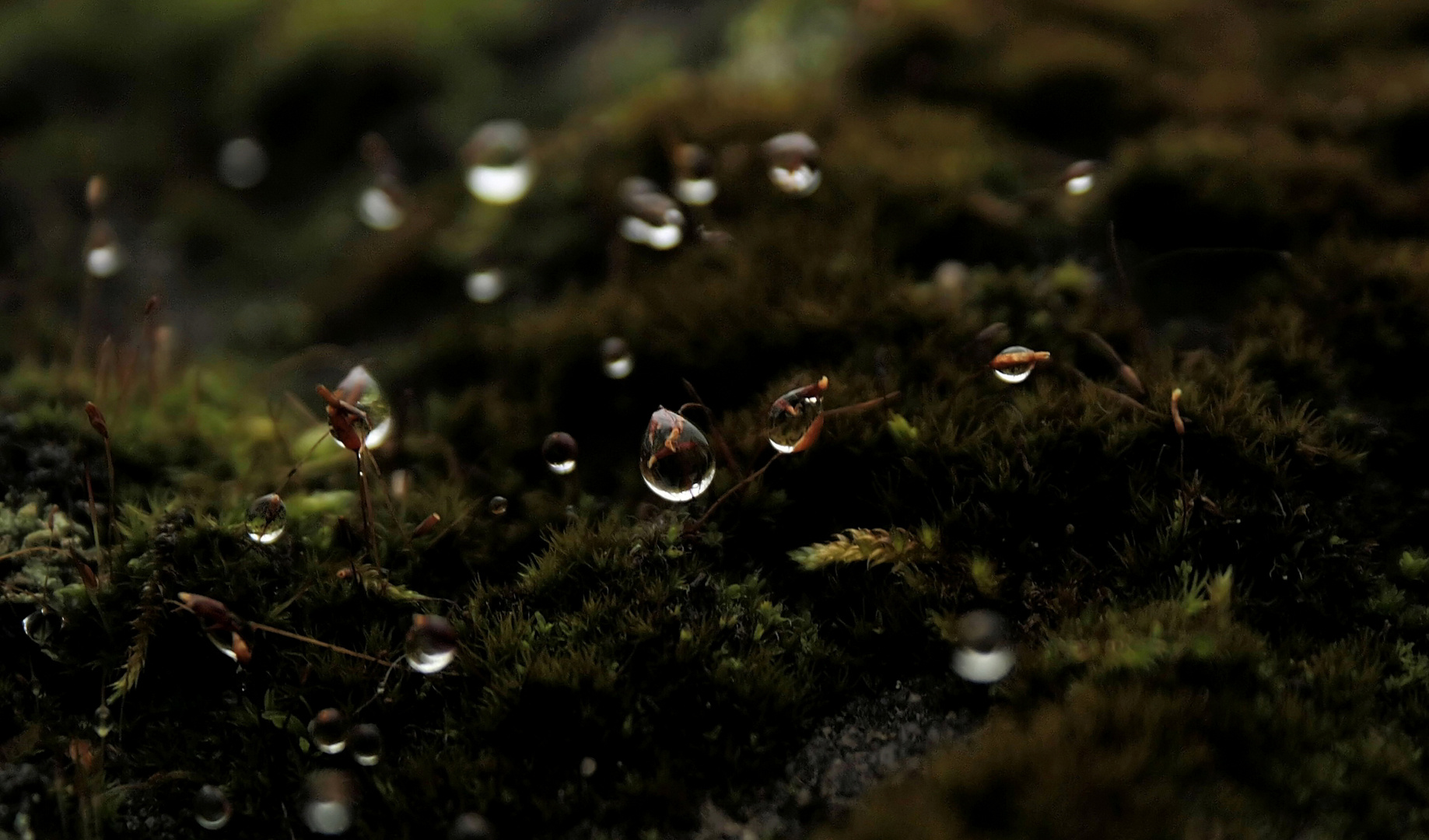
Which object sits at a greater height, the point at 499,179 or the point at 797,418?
the point at 499,179

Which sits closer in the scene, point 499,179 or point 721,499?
point 721,499

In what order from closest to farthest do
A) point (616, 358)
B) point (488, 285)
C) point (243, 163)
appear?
point (616, 358), point (488, 285), point (243, 163)

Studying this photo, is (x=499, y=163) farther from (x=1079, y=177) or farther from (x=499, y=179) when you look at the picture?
(x=1079, y=177)

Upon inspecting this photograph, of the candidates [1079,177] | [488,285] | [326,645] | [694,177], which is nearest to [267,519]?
[326,645]

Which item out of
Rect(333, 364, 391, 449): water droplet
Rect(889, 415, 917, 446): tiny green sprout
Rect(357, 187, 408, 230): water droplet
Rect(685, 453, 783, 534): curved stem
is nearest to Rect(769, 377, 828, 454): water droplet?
Rect(685, 453, 783, 534): curved stem

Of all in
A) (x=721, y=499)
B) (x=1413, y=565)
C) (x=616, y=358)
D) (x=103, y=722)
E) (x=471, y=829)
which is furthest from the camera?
(x=616, y=358)

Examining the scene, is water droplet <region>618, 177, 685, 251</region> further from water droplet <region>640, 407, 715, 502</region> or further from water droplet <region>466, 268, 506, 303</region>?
water droplet <region>640, 407, 715, 502</region>

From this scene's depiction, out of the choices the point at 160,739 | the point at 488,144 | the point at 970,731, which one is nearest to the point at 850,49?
the point at 488,144

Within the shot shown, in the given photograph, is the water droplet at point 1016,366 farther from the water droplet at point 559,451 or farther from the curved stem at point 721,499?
the water droplet at point 559,451

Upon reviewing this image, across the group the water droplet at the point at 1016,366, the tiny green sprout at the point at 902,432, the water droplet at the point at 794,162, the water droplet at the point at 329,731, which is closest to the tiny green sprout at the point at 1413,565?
the water droplet at the point at 1016,366
